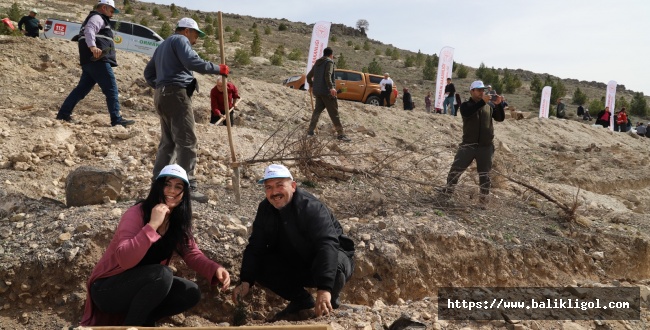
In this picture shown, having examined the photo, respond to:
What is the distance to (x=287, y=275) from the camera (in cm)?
366

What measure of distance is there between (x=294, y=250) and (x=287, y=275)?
0.17 metres

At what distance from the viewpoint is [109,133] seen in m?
6.42

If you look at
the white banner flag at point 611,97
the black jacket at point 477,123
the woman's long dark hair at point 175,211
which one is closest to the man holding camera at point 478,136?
the black jacket at point 477,123

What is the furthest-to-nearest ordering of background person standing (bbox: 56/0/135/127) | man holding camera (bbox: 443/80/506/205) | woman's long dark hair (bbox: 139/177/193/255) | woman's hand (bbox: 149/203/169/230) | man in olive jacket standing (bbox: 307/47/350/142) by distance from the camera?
man in olive jacket standing (bbox: 307/47/350/142)
man holding camera (bbox: 443/80/506/205)
background person standing (bbox: 56/0/135/127)
woman's long dark hair (bbox: 139/177/193/255)
woman's hand (bbox: 149/203/169/230)

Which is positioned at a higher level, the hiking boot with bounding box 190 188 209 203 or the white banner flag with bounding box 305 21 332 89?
the white banner flag with bounding box 305 21 332 89

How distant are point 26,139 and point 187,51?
261 centimetres

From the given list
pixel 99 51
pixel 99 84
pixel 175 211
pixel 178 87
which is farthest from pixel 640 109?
pixel 175 211

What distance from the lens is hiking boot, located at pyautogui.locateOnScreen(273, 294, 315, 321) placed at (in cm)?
368

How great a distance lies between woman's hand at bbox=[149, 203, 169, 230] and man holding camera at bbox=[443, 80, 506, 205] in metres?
3.56

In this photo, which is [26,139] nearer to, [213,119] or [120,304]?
[213,119]

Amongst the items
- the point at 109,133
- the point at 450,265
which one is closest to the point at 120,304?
the point at 450,265

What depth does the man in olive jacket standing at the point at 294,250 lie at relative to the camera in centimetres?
340

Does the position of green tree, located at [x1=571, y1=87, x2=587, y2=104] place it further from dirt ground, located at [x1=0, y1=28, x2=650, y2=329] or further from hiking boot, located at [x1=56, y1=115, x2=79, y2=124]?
hiking boot, located at [x1=56, y1=115, x2=79, y2=124]

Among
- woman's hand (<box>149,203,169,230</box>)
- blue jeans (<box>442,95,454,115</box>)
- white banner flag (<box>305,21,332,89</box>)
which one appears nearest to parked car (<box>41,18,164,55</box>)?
white banner flag (<box>305,21,332,89</box>)
